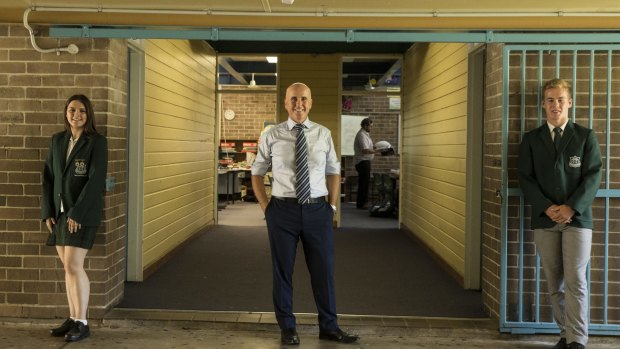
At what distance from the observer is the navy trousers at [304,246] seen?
3.94m

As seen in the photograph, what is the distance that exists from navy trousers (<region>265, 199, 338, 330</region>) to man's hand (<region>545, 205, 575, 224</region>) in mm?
1384

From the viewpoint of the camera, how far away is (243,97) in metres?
15.0

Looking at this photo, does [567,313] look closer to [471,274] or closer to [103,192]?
[471,274]

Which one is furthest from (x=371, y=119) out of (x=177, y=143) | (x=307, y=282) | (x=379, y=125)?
(x=307, y=282)

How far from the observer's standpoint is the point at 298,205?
3.93m

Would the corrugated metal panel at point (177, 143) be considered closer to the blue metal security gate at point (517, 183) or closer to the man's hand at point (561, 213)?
the blue metal security gate at point (517, 183)

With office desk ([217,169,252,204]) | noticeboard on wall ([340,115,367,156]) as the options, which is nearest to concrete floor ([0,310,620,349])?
office desk ([217,169,252,204])

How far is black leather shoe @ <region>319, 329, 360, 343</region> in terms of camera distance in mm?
4066

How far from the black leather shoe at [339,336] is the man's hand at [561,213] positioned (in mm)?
1501

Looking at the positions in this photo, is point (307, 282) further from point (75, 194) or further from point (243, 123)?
point (243, 123)

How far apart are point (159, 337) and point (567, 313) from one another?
8.82ft

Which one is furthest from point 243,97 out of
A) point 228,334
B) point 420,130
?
point 228,334

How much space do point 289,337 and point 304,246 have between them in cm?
61

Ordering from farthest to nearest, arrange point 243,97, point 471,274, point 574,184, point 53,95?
point 243,97 → point 471,274 → point 53,95 → point 574,184
